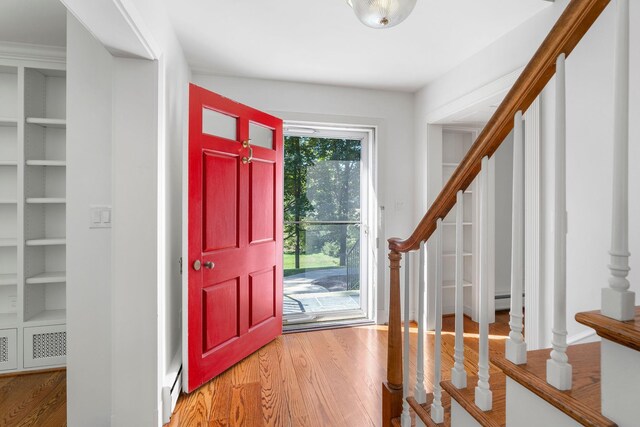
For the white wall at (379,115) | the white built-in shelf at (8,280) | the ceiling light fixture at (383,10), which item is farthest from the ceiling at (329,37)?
the white built-in shelf at (8,280)

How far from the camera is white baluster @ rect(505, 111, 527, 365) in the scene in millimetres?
869

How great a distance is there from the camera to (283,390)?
2176 mm

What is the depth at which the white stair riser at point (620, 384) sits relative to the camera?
0.58 metres

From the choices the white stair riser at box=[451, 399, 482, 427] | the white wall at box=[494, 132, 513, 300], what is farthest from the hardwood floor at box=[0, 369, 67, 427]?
the white wall at box=[494, 132, 513, 300]

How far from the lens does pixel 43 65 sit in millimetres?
2396

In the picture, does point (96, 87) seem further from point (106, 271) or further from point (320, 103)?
point (320, 103)

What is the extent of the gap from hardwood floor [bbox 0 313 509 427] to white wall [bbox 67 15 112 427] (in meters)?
0.35

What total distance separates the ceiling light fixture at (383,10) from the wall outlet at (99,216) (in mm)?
1685

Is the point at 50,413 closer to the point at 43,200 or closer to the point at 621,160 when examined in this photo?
the point at 43,200

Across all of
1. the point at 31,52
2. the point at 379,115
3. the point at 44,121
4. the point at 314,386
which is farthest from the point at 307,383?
the point at 31,52

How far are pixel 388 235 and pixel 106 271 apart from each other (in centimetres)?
249

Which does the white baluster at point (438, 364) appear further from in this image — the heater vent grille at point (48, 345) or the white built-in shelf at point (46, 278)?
the heater vent grille at point (48, 345)

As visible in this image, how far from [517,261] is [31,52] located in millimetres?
3386

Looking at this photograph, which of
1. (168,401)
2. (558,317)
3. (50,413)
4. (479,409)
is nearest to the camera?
(558,317)
